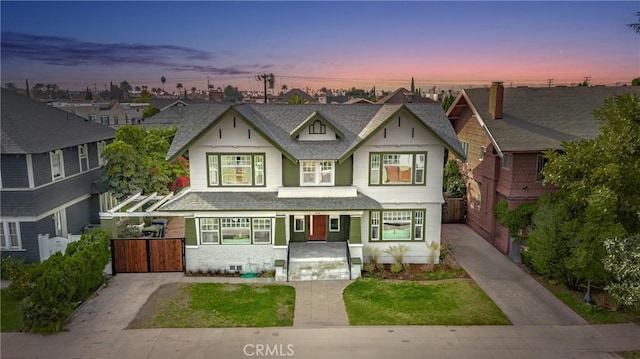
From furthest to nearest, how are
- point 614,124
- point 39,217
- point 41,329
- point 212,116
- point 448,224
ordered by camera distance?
point 448,224 < point 212,116 < point 39,217 < point 614,124 < point 41,329

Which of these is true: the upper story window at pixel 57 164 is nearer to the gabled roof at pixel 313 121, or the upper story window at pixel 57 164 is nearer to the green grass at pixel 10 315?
the green grass at pixel 10 315

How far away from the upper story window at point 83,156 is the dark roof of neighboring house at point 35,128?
0.61 meters

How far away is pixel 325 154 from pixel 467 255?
8695 millimetres

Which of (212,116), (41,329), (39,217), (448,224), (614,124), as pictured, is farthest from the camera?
(448,224)

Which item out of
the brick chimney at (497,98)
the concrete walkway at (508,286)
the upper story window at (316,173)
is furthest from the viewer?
the brick chimney at (497,98)

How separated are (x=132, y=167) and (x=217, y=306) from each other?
1125 cm

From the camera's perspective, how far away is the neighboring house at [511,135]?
69.8 ft

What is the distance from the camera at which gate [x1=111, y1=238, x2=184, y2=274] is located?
1927cm

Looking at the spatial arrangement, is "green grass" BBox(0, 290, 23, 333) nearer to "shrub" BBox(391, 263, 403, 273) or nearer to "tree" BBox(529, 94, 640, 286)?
"shrub" BBox(391, 263, 403, 273)

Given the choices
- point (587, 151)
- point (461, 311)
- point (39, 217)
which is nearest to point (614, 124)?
point (587, 151)

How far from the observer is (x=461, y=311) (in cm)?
1598

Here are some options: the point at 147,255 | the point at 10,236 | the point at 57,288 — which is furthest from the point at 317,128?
the point at 10,236

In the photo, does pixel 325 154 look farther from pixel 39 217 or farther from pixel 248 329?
pixel 39 217

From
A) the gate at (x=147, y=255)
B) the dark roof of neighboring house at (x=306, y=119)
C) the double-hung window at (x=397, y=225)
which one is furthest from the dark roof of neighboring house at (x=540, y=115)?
the gate at (x=147, y=255)
